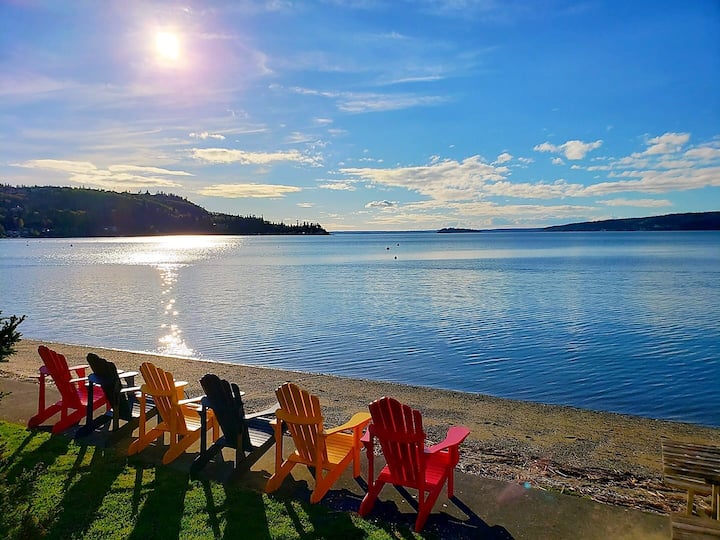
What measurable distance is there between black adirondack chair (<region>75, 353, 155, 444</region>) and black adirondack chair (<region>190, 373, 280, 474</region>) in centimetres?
118

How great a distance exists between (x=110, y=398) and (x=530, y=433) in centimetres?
596

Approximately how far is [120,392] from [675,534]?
5.33m

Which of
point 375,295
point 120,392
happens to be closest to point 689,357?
point 120,392

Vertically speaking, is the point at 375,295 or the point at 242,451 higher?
the point at 242,451


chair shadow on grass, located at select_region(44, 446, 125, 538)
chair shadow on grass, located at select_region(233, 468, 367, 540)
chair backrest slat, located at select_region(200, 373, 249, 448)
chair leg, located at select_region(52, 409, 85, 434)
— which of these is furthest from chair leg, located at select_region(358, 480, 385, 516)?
chair leg, located at select_region(52, 409, 85, 434)

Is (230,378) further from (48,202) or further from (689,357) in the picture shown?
(48,202)

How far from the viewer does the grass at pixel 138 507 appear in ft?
14.2

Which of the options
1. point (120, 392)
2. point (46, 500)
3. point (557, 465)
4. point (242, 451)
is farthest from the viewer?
point (557, 465)

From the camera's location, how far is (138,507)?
186 inches

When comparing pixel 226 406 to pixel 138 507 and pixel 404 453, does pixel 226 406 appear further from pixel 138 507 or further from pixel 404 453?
pixel 404 453

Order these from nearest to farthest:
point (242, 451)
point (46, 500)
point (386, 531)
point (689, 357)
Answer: point (386, 531) → point (46, 500) → point (242, 451) → point (689, 357)

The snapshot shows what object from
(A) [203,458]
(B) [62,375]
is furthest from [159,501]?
(B) [62,375]

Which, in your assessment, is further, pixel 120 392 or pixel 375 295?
pixel 375 295

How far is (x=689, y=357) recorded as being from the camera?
649 inches
